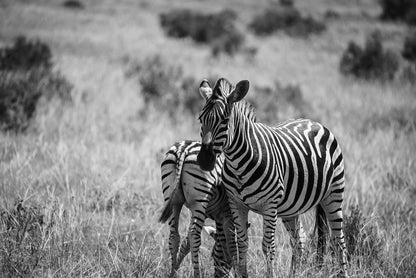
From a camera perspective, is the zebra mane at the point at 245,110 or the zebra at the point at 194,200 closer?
the zebra mane at the point at 245,110

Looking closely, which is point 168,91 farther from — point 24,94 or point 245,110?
point 245,110

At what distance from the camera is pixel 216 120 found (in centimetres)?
347

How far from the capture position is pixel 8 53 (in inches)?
517

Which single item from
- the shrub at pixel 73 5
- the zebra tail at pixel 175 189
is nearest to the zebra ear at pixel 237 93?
the zebra tail at pixel 175 189

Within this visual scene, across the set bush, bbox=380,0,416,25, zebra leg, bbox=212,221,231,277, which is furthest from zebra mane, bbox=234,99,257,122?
bush, bbox=380,0,416,25

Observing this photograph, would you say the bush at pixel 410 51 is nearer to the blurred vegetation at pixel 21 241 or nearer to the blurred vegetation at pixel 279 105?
the blurred vegetation at pixel 279 105

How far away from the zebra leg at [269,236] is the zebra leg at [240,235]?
7.5 inches

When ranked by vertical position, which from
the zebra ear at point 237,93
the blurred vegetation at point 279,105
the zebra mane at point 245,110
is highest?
the zebra ear at point 237,93

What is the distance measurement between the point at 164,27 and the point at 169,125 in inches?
630

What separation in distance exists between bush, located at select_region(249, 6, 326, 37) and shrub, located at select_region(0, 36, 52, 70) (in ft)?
48.9

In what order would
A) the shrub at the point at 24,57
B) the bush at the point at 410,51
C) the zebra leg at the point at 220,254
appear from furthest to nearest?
1. the bush at the point at 410,51
2. the shrub at the point at 24,57
3. the zebra leg at the point at 220,254

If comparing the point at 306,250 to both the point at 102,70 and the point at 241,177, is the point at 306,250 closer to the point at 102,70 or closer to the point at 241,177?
the point at 241,177

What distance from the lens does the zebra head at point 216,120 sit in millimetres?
3441

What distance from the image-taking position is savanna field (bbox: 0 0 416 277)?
4.52 m
